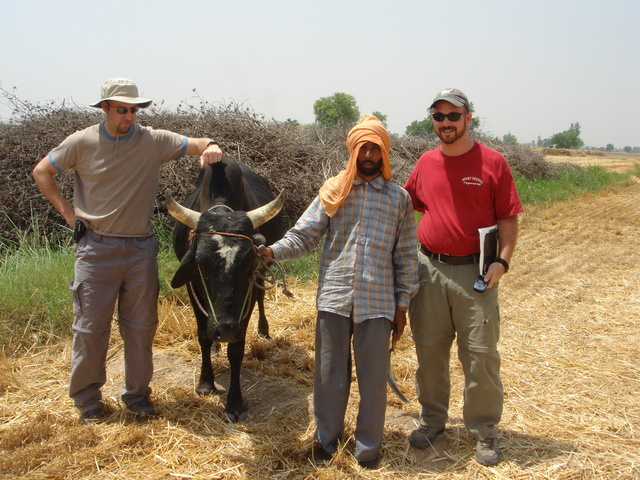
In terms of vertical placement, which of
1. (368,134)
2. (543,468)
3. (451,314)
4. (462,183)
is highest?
(368,134)

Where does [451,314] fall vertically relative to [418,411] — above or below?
above

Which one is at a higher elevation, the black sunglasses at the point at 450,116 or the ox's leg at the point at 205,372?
the black sunglasses at the point at 450,116

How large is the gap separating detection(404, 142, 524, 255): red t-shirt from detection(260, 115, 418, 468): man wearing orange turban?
190 mm

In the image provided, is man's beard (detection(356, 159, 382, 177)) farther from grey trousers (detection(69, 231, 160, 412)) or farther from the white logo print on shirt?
grey trousers (detection(69, 231, 160, 412))

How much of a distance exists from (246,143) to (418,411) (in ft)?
19.5

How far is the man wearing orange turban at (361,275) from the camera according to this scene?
319 centimetres

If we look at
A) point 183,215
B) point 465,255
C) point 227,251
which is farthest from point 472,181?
point 183,215

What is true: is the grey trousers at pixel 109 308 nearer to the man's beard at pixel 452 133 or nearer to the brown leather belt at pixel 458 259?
the brown leather belt at pixel 458 259

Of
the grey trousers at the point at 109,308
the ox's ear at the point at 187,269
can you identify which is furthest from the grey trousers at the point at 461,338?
the grey trousers at the point at 109,308

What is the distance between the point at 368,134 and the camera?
3.15 metres

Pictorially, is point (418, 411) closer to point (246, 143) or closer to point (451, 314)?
point (451, 314)

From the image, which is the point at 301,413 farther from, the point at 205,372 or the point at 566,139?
the point at 566,139

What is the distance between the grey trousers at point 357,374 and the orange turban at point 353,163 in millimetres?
689

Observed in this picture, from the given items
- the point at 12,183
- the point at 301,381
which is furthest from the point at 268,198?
the point at 12,183
